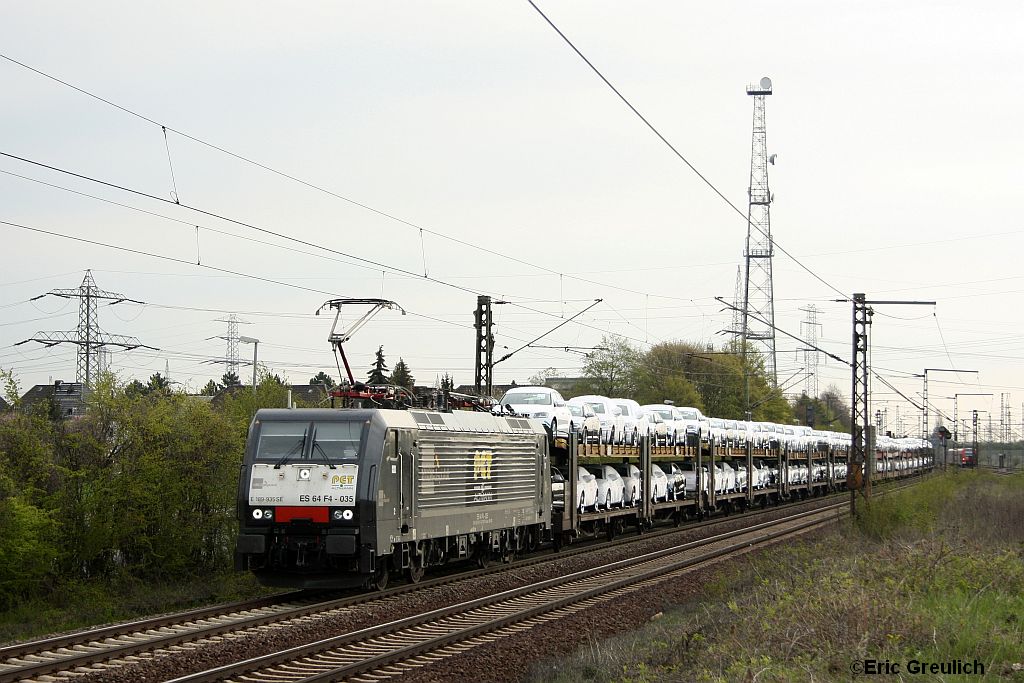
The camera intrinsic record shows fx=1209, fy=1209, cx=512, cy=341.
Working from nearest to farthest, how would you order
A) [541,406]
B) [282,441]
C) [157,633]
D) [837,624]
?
[837,624] → [157,633] → [282,441] → [541,406]

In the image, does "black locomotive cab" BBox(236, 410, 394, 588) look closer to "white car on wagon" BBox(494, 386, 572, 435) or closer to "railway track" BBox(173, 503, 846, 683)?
"railway track" BBox(173, 503, 846, 683)

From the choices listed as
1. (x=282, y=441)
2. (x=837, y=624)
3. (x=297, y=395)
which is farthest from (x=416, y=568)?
(x=297, y=395)

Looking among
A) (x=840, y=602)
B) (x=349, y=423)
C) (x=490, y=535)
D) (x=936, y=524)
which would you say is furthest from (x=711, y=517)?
(x=840, y=602)

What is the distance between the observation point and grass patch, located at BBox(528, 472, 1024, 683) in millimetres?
11492

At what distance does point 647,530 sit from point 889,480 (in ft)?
153

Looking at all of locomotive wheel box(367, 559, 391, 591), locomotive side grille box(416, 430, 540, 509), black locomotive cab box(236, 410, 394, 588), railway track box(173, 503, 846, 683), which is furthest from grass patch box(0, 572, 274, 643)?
railway track box(173, 503, 846, 683)

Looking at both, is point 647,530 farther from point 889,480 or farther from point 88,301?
point 889,480

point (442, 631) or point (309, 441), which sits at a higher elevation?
point (309, 441)

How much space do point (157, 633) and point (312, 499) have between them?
4.03 metres

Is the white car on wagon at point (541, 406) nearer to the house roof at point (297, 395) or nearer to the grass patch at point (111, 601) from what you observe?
the house roof at point (297, 395)

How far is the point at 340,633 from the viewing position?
15.7 m

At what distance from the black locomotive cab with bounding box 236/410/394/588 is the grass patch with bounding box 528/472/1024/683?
4.85m

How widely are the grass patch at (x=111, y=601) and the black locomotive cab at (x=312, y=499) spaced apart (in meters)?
1.75

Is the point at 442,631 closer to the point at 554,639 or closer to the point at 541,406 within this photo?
the point at 554,639
